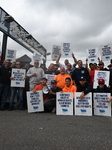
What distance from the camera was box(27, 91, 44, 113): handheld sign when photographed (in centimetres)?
526

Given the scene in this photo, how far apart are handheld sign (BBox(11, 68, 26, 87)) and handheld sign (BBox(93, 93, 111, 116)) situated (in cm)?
264

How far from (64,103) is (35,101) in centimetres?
98

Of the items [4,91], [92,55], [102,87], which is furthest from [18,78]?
[92,55]

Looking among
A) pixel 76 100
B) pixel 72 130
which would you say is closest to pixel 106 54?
pixel 76 100

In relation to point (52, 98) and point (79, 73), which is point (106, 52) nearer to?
point (79, 73)

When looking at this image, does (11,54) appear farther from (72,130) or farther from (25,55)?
(25,55)

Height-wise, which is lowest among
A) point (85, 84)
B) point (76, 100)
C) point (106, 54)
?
point (76, 100)

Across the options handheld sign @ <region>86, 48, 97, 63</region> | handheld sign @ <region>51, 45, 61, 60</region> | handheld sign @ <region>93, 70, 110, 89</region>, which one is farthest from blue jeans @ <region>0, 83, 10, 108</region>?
handheld sign @ <region>86, 48, 97, 63</region>

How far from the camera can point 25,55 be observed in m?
19.7

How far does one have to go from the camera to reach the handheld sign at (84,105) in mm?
4848

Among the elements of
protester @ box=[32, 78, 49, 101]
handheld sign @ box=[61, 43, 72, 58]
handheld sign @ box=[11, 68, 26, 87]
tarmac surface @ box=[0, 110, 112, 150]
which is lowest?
tarmac surface @ box=[0, 110, 112, 150]

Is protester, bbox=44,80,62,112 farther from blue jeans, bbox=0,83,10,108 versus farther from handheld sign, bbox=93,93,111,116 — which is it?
blue jeans, bbox=0,83,10,108

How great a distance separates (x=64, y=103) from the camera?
5.04m

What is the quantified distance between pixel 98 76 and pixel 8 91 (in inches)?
133
